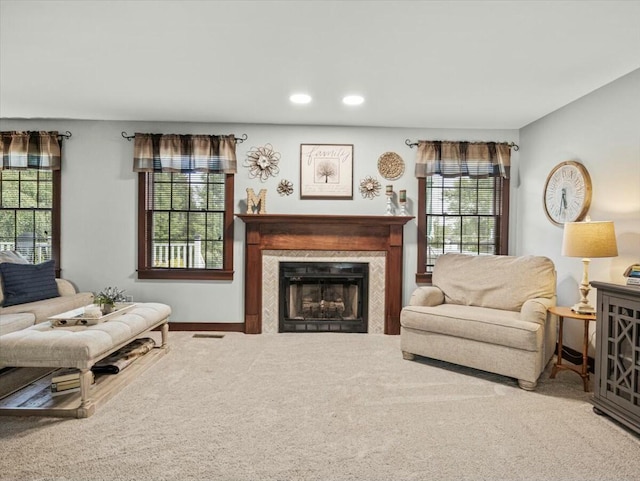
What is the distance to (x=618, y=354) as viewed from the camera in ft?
8.27

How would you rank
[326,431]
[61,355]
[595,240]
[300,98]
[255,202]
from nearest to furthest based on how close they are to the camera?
[326,431]
[61,355]
[595,240]
[300,98]
[255,202]

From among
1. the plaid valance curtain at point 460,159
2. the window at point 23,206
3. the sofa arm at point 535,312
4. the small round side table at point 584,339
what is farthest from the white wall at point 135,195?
the small round side table at point 584,339

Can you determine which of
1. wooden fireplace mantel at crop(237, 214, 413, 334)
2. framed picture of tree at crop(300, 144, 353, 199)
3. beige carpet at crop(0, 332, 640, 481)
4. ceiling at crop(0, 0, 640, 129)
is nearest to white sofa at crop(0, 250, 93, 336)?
beige carpet at crop(0, 332, 640, 481)

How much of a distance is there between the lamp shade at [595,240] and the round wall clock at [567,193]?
621mm

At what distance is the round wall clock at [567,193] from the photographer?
3578mm

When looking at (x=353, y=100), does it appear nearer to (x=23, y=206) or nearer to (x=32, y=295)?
(x=32, y=295)

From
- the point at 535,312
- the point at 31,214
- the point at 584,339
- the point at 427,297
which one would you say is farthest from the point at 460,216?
the point at 31,214

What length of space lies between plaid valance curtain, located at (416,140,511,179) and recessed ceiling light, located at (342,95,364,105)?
1158mm

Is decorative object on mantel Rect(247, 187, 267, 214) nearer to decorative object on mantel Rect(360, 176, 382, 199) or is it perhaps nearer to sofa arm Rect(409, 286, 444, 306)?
decorative object on mantel Rect(360, 176, 382, 199)

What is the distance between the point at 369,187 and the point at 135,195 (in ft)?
8.72

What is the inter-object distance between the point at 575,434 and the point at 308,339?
2548 millimetres

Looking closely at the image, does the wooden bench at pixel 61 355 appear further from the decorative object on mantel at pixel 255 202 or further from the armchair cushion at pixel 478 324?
the armchair cushion at pixel 478 324

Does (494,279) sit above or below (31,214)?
below

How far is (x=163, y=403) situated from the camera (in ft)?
8.88
